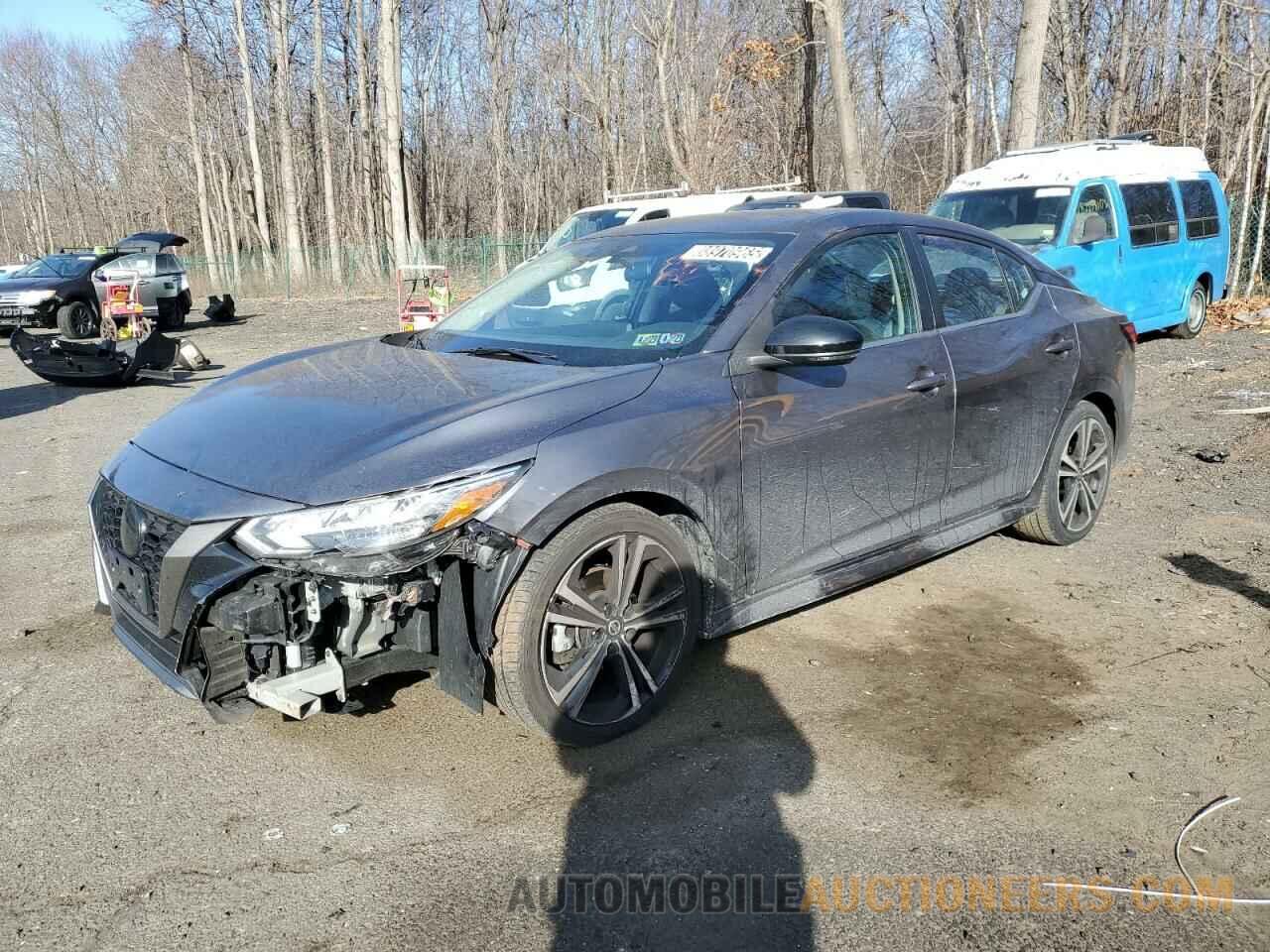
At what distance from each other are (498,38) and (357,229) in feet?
39.3

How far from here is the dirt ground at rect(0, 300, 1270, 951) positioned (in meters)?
2.69

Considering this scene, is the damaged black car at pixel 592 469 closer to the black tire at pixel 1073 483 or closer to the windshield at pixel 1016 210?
the black tire at pixel 1073 483

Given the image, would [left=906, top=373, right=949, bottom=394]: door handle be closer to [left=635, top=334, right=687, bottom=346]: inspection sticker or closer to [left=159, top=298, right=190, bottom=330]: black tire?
[left=635, top=334, right=687, bottom=346]: inspection sticker

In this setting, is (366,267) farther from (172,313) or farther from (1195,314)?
(1195,314)

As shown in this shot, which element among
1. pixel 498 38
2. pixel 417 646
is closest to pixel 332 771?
pixel 417 646

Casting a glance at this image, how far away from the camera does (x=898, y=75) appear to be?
4225cm

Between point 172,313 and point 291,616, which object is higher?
point 291,616

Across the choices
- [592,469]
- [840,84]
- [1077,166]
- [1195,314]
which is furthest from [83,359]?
[1195,314]

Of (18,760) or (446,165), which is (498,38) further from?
(18,760)

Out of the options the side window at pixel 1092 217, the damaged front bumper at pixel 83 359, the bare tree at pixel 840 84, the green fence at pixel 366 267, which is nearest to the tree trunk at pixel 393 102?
the green fence at pixel 366 267

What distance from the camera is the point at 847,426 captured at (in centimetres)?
406

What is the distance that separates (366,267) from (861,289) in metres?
33.8

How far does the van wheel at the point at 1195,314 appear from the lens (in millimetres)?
14250

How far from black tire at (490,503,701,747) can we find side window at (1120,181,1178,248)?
10844 millimetres
